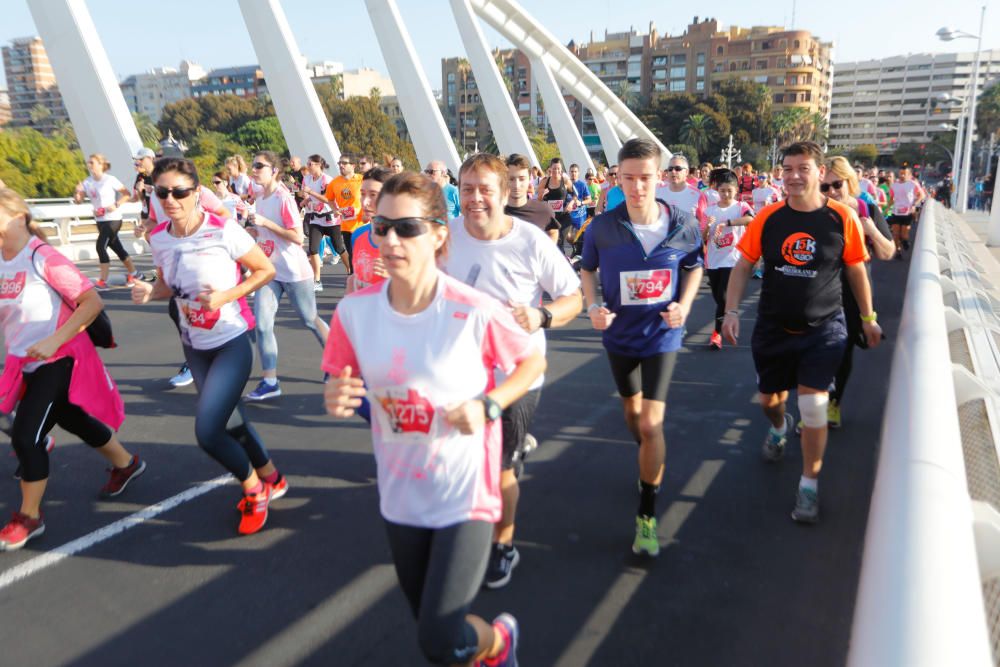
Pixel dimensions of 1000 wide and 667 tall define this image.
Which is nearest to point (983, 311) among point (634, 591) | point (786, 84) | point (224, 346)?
point (634, 591)

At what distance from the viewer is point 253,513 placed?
13.3ft

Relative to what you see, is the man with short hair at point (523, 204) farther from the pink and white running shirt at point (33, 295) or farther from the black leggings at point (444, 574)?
the black leggings at point (444, 574)

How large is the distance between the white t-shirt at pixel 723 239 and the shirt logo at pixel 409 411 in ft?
21.1

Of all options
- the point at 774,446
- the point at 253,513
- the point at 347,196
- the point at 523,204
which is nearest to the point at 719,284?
the point at 523,204

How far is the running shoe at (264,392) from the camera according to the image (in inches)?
249

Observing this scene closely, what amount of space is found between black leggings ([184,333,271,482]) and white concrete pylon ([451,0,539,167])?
28.2 meters

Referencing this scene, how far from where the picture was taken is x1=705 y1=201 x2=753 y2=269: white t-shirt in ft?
26.1

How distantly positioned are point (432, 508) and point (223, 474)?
3145 mm

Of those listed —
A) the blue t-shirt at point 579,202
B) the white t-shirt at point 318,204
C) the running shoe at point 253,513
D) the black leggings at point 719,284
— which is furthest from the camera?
the blue t-shirt at point 579,202

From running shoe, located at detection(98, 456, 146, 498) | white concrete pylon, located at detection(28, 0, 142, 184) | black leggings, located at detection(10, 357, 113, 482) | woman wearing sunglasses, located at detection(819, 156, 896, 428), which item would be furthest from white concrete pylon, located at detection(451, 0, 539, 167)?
black leggings, located at detection(10, 357, 113, 482)

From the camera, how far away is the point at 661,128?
353 feet

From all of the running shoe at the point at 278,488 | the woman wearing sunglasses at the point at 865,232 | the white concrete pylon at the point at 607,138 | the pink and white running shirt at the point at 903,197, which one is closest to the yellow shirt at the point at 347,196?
the running shoe at the point at 278,488

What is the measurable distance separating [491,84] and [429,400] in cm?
3163

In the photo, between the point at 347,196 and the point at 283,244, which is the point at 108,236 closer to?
the point at 347,196
